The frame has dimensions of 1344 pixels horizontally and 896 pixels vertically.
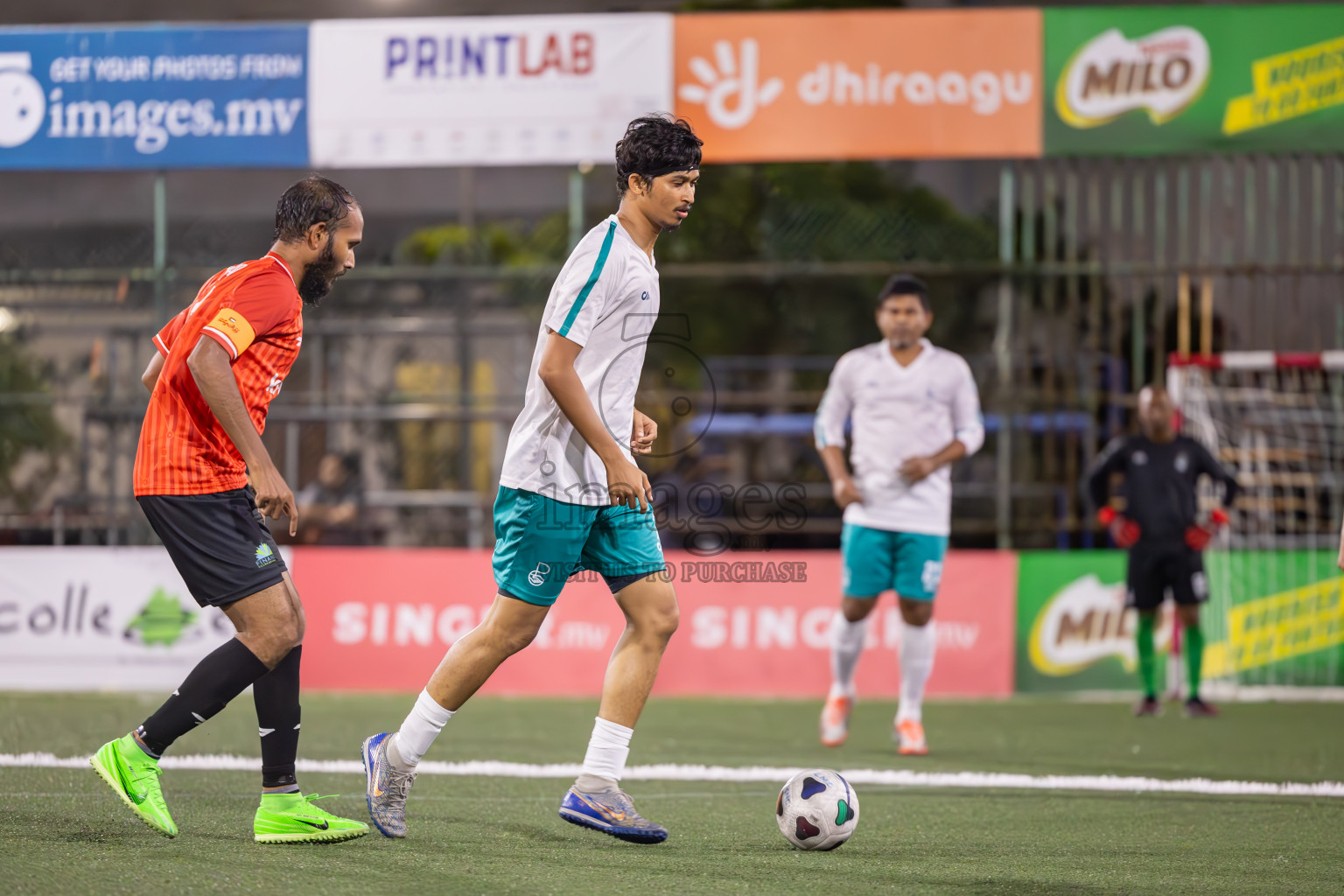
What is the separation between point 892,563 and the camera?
699cm

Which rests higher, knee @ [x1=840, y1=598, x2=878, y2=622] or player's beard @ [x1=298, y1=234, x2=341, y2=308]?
player's beard @ [x1=298, y1=234, x2=341, y2=308]

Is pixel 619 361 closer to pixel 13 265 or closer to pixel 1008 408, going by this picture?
pixel 1008 408

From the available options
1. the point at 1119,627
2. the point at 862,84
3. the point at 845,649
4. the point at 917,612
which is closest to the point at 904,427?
the point at 917,612

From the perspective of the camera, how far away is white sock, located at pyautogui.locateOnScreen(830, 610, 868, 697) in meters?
7.11

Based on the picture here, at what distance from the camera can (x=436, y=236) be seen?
59.8 ft

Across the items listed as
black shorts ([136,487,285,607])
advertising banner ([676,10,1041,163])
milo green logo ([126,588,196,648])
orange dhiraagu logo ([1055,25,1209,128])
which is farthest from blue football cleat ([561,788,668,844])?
orange dhiraagu logo ([1055,25,1209,128])

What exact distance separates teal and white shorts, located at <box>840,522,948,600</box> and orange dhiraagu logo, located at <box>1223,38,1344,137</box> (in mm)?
4637

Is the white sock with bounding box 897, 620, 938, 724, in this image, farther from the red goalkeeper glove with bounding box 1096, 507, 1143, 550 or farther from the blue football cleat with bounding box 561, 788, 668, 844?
the blue football cleat with bounding box 561, 788, 668, 844

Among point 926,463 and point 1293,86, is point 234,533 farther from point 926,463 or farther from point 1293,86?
point 1293,86

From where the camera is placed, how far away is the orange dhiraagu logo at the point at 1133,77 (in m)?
9.62

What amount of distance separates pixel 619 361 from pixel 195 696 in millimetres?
1639

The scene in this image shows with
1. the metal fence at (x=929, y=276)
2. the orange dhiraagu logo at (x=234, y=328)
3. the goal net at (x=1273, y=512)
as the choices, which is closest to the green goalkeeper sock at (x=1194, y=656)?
the goal net at (x=1273, y=512)

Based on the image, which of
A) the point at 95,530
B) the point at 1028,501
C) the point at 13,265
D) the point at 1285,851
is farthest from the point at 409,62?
the point at 1285,851

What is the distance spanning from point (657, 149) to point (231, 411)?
1510mm
